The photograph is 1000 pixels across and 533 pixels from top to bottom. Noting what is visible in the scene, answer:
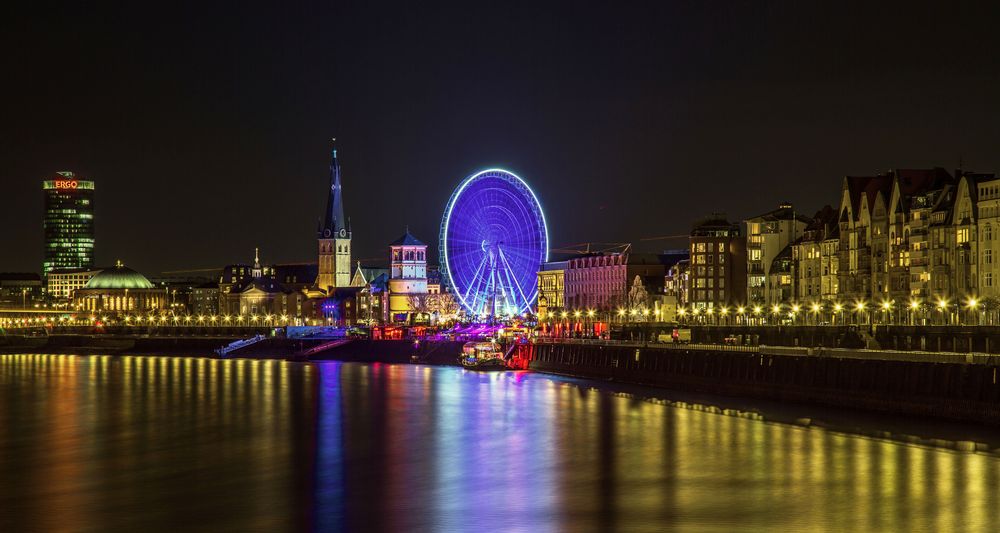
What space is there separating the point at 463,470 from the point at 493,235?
75074mm

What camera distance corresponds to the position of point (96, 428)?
8119 cm

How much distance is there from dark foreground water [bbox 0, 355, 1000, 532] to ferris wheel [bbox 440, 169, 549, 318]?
36297 mm

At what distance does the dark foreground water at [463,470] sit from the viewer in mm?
48750

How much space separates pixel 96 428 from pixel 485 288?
63.6 metres

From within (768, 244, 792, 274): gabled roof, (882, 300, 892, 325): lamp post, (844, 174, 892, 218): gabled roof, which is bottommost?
(882, 300, 892, 325): lamp post

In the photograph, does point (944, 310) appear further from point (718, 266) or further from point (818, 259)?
point (718, 266)

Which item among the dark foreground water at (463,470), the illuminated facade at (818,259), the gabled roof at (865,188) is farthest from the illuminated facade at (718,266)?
the dark foreground water at (463,470)

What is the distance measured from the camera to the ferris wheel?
437ft

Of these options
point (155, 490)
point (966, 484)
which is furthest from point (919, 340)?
point (155, 490)

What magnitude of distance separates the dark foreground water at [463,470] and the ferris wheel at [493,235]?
36297 millimetres

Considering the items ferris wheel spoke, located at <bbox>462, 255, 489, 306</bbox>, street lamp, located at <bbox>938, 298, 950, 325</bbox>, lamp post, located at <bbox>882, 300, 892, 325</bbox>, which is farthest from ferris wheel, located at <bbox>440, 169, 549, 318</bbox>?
street lamp, located at <bbox>938, 298, 950, 325</bbox>

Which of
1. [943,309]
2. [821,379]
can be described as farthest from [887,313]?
[821,379]

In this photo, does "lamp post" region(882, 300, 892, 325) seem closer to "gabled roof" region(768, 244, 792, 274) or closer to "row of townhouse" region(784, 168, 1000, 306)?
"row of townhouse" region(784, 168, 1000, 306)

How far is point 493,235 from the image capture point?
136 m
